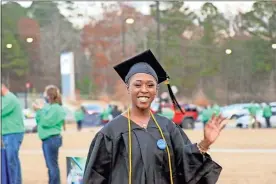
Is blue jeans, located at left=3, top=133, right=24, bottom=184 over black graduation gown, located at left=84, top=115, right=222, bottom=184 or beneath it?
beneath

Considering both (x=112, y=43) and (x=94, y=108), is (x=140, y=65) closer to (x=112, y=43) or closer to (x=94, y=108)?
(x=94, y=108)

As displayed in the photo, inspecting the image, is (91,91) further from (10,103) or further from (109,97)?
(10,103)

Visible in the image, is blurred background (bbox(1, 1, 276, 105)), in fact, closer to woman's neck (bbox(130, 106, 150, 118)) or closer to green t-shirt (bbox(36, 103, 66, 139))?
green t-shirt (bbox(36, 103, 66, 139))

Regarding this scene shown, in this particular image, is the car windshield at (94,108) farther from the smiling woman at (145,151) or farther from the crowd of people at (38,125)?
the smiling woman at (145,151)

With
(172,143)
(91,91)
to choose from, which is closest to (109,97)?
(91,91)

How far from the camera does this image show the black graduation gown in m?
3.09

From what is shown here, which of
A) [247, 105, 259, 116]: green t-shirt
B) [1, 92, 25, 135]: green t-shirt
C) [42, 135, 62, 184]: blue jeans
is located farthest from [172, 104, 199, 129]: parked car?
[1, 92, 25, 135]: green t-shirt

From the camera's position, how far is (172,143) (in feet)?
10.6

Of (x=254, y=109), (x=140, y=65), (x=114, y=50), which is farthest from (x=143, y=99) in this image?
(x=114, y=50)

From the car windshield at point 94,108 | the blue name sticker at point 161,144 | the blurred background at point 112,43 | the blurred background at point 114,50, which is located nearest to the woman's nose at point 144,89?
the blue name sticker at point 161,144

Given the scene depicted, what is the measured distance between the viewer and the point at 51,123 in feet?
23.4

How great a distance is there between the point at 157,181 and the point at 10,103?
4442 mm

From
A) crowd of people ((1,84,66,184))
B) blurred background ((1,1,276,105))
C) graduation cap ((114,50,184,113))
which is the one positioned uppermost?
blurred background ((1,1,276,105))

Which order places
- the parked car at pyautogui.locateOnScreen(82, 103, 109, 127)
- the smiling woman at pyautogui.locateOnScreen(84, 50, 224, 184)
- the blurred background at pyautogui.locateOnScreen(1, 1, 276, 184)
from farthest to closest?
the parked car at pyautogui.locateOnScreen(82, 103, 109, 127), the blurred background at pyautogui.locateOnScreen(1, 1, 276, 184), the smiling woman at pyautogui.locateOnScreen(84, 50, 224, 184)
